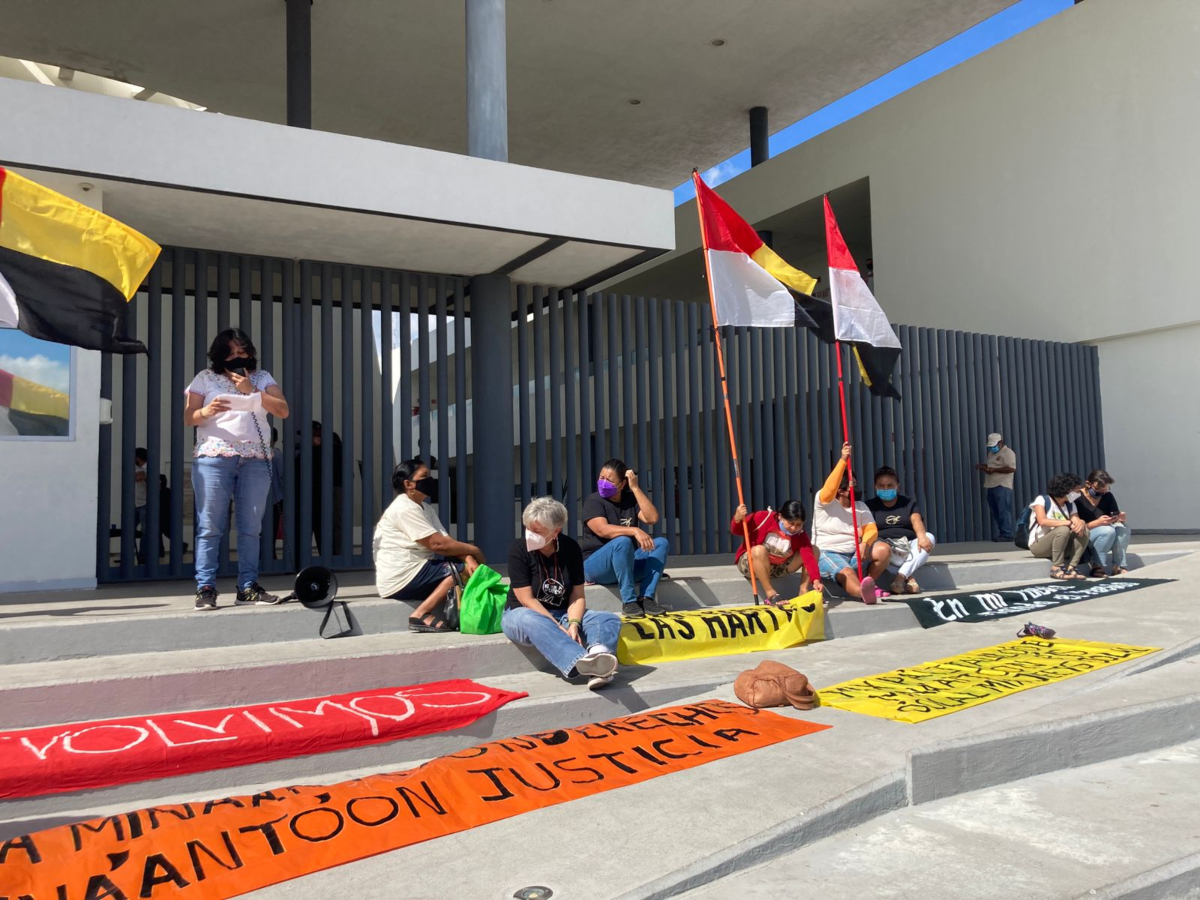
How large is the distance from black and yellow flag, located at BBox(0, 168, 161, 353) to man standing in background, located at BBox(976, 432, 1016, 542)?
10.3 meters

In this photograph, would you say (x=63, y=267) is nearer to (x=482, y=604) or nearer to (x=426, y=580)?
(x=426, y=580)

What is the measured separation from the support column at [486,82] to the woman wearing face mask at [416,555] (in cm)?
386

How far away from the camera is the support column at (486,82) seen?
29.5ft

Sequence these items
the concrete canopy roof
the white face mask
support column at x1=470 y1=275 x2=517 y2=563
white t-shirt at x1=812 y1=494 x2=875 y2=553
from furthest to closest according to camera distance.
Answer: the concrete canopy roof → support column at x1=470 y1=275 x2=517 y2=563 → white t-shirt at x1=812 y1=494 x2=875 y2=553 → the white face mask

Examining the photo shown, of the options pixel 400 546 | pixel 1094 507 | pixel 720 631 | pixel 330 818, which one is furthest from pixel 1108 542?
pixel 330 818

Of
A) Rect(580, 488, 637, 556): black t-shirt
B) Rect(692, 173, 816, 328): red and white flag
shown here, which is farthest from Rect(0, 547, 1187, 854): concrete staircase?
Rect(692, 173, 816, 328): red and white flag

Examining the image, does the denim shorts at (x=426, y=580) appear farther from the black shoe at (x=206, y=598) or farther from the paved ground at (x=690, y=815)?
the paved ground at (x=690, y=815)

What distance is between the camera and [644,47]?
576 inches

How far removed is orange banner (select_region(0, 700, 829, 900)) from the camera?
3.00m

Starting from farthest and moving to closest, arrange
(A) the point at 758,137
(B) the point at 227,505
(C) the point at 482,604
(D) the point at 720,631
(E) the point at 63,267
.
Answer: (A) the point at 758,137
(D) the point at 720,631
(B) the point at 227,505
(C) the point at 482,604
(E) the point at 63,267

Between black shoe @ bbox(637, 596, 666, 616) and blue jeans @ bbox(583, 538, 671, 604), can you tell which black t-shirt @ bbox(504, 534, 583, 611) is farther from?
black shoe @ bbox(637, 596, 666, 616)

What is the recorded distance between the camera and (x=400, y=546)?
6.24 meters

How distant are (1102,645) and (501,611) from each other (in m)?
3.74

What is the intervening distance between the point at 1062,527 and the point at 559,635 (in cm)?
583
